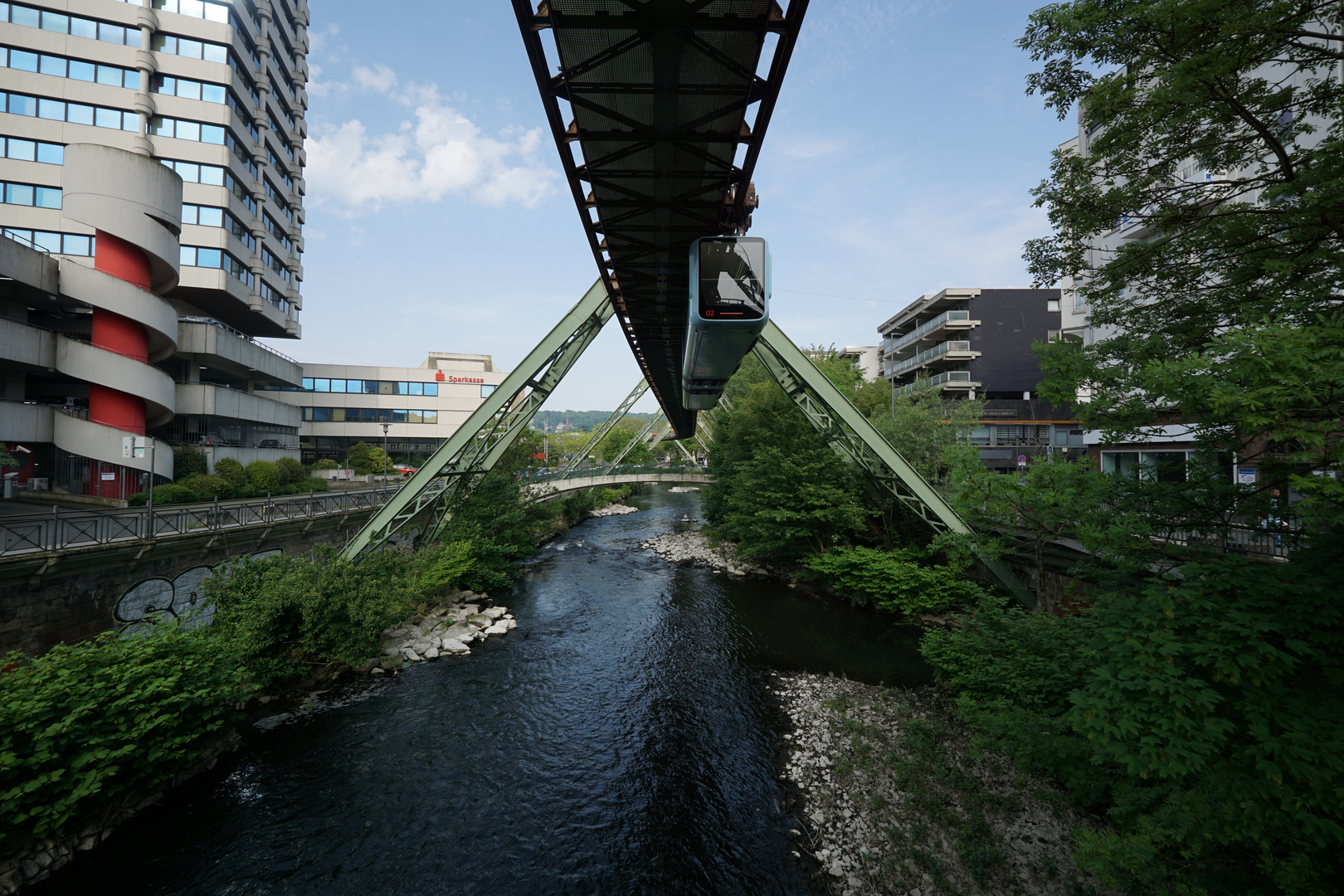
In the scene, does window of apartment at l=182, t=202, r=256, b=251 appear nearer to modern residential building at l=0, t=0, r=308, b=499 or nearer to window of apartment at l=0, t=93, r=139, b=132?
modern residential building at l=0, t=0, r=308, b=499

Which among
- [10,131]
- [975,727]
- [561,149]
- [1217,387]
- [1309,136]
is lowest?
[975,727]

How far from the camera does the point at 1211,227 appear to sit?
576 centimetres

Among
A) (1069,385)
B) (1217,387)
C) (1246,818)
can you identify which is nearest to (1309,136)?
(1069,385)

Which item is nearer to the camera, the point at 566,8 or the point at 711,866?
the point at 566,8

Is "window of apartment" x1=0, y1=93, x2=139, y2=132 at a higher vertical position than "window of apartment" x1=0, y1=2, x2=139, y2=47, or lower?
lower

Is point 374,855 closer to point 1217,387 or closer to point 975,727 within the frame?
point 975,727

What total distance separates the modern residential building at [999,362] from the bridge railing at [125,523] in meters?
35.1

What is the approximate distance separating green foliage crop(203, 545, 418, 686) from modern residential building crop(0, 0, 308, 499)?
4.48 metres

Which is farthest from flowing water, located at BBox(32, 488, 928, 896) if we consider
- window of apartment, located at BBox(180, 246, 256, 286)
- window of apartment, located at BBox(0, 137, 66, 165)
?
window of apartment, located at BBox(0, 137, 66, 165)

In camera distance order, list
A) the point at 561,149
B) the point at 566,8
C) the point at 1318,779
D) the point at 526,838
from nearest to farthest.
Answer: the point at 1318,779
the point at 566,8
the point at 561,149
the point at 526,838

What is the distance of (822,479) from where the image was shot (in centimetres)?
1934

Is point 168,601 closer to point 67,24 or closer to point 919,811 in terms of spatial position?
point 919,811

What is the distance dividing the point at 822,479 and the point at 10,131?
4048 centimetres

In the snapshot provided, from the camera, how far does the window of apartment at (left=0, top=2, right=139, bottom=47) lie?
24250 mm
